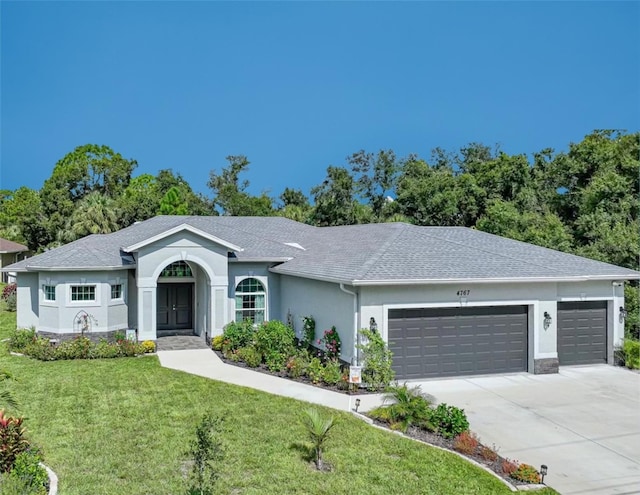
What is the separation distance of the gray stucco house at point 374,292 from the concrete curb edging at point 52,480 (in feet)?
26.7

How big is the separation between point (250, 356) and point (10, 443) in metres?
8.82

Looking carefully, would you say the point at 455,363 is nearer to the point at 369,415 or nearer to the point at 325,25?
the point at 369,415

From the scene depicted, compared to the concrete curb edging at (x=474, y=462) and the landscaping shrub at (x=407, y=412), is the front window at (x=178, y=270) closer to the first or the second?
the concrete curb edging at (x=474, y=462)

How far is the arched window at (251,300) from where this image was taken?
824 inches

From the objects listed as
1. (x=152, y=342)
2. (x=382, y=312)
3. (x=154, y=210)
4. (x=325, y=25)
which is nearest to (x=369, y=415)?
(x=382, y=312)

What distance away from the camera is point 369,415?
1148 centimetres

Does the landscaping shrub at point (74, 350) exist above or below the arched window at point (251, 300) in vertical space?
below

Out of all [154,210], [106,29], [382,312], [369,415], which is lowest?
[369,415]

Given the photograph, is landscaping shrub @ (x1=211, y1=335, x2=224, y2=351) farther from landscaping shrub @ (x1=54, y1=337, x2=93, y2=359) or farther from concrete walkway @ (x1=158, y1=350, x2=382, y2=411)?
landscaping shrub @ (x1=54, y1=337, x2=93, y2=359)

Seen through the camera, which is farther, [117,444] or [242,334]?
[242,334]

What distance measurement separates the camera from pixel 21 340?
744 inches

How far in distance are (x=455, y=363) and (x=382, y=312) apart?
2859 millimetres

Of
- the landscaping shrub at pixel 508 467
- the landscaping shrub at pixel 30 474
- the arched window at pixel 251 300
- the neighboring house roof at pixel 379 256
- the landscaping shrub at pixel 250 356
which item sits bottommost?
the landscaping shrub at pixel 250 356

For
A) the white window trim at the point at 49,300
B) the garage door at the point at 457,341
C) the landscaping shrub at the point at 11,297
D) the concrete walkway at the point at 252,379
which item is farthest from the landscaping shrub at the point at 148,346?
the landscaping shrub at the point at 11,297
